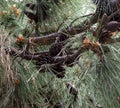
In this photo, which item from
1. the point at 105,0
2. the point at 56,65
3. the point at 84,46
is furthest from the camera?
the point at 56,65

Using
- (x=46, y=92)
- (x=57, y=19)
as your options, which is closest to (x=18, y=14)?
(x=57, y=19)

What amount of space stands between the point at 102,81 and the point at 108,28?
111mm

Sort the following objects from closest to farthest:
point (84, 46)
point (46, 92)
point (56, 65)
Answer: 1. point (84, 46)
2. point (56, 65)
3. point (46, 92)

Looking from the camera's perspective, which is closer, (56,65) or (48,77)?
(56,65)

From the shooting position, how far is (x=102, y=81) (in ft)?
2.48

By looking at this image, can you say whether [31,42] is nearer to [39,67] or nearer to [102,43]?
[39,67]

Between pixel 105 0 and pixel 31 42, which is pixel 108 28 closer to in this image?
pixel 105 0

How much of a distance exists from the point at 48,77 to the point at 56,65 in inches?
5.7

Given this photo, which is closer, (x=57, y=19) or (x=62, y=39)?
(x=62, y=39)

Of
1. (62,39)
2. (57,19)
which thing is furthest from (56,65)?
(57,19)

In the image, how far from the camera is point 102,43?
2.49ft

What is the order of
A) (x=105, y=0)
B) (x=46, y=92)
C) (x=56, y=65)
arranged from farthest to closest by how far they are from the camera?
(x=46, y=92), (x=56, y=65), (x=105, y=0)

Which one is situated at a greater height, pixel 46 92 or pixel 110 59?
pixel 110 59

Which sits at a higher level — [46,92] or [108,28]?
[108,28]
